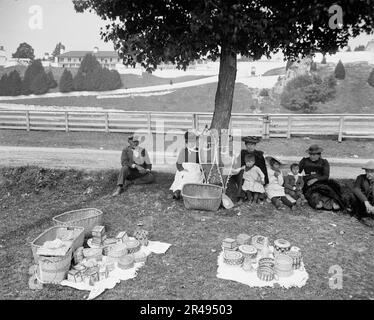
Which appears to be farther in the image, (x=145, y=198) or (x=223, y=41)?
(x=145, y=198)

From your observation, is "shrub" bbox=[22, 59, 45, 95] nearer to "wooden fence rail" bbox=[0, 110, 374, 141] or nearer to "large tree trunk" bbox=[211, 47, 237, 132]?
"wooden fence rail" bbox=[0, 110, 374, 141]

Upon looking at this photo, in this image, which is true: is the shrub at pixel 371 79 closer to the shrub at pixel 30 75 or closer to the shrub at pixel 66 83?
the shrub at pixel 66 83

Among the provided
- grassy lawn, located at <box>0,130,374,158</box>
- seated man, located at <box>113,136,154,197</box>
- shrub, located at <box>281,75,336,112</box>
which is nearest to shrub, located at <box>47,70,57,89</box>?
shrub, located at <box>281,75,336,112</box>

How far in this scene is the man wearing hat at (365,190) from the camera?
25.4 feet

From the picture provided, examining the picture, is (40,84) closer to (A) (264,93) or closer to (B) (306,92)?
(A) (264,93)

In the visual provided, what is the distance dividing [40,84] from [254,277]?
50.2 meters

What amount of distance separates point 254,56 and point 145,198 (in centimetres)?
385

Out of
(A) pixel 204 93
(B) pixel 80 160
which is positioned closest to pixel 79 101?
(A) pixel 204 93

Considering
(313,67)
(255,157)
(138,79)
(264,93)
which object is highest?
(313,67)

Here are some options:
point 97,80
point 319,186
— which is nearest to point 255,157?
point 319,186

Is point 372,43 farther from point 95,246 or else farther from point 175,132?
point 95,246

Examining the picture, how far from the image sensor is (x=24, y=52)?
69438mm

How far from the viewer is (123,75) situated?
55094 millimetres

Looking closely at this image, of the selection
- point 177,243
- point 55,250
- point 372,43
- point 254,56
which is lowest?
point 177,243
